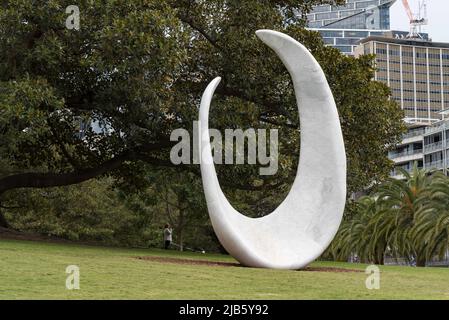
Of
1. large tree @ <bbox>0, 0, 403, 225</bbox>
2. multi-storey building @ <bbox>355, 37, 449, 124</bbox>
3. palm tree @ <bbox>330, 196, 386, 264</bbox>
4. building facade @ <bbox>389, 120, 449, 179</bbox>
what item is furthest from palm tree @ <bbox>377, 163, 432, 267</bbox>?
multi-storey building @ <bbox>355, 37, 449, 124</bbox>

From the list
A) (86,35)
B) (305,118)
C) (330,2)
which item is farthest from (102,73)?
(330,2)

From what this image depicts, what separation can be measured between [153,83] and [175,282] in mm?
9466

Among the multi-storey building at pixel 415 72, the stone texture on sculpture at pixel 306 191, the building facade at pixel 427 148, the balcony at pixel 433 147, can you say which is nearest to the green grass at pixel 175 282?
the stone texture on sculpture at pixel 306 191

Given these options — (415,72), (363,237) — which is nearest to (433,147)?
(363,237)

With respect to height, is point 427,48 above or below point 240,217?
above

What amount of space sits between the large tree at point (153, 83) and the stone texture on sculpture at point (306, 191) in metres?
3.82

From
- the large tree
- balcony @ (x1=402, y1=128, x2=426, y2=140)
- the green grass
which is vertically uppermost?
balcony @ (x1=402, y1=128, x2=426, y2=140)

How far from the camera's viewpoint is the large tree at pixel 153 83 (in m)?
19.7

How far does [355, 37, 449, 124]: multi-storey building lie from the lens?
141m

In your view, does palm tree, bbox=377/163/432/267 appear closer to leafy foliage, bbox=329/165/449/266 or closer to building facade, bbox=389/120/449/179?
leafy foliage, bbox=329/165/449/266

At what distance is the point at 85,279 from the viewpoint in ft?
39.2

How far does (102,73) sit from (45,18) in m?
2.12

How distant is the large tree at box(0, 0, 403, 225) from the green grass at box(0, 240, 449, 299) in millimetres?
5685

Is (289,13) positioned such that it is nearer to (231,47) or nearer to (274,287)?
(231,47)
